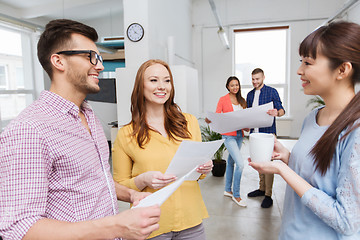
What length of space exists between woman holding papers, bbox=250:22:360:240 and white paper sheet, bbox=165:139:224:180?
231mm

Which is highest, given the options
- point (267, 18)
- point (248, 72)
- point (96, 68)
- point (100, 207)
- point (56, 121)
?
point (267, 18)

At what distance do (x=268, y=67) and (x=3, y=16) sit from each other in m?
6.23

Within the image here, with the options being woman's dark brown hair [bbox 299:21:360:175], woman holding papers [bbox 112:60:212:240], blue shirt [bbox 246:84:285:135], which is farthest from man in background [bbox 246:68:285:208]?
woman's dark brown hair [bbox 299:21:360:175]

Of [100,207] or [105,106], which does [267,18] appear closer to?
[105,106]

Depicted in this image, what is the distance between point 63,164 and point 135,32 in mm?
3073

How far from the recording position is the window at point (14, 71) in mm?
3473

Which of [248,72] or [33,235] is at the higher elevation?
[248,72]

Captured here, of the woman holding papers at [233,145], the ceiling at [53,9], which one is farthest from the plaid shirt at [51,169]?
the ceiling at [53,9]

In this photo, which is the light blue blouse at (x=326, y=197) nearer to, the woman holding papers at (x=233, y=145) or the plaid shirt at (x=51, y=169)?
the plaid shirt at (x=51, y=169)

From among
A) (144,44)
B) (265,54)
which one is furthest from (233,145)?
(265,54)

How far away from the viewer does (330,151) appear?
93 centimetres

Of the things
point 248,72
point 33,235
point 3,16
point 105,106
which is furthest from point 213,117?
point 248,72

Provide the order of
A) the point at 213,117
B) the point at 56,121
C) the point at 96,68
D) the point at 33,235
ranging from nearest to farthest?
the point at 33,235
the point at 56,121
the point at 96,68
the point at 213,117

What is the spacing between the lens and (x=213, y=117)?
7.66 feet
